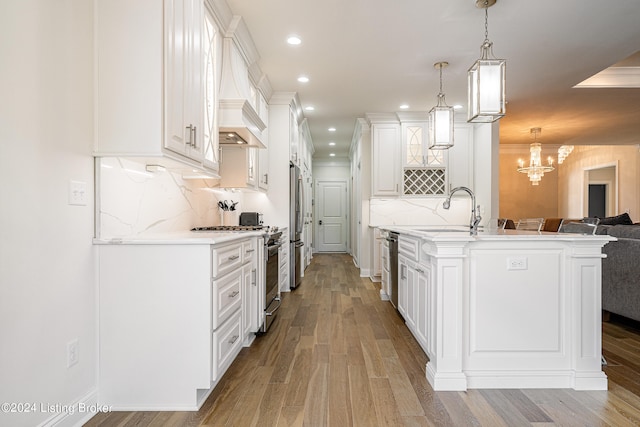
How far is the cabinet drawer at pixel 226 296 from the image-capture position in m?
2.04

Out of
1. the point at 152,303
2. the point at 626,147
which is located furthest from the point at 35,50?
the point at 626,147

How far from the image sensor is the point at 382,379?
2281 millimetres

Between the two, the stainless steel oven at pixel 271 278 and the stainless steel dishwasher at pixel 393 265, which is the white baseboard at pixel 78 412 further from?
the stainless steel dishwasher at pixel 393 265

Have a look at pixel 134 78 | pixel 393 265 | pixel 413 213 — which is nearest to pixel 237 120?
pixel 134 78

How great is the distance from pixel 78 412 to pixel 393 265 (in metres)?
2.92

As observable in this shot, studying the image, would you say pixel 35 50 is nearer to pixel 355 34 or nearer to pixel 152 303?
pixel 152 303

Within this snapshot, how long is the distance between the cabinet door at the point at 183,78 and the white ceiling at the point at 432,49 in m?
0.76

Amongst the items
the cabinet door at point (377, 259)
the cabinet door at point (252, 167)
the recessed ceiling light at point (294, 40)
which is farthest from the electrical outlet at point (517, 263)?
the cabinet door at point (377, 259)

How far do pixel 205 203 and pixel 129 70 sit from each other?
6.01 feet

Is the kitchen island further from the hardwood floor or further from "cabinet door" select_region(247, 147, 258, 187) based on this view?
"cabinet door" select_region(247, 147, 258, 187)

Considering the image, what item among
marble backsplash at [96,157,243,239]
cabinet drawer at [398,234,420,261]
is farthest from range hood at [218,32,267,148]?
cabinet drawer at [398,234,420,261]

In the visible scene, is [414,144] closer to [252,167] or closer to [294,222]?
[294,222]

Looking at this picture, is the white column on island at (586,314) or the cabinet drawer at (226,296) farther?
the white column on island at (586,314)

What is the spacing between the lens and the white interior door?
10000mm
